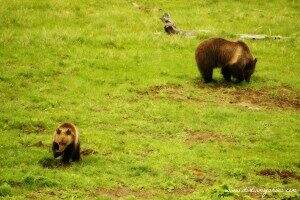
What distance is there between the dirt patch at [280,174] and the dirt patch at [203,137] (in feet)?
6.56

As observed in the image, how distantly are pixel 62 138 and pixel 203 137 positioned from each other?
165 inches

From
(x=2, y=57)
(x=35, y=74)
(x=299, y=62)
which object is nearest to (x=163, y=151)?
(x=35, y=74)

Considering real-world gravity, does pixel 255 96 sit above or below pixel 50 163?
below

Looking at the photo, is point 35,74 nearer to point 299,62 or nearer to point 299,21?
point 299,62

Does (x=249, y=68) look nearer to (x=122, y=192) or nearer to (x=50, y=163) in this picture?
(x=50, y=163)

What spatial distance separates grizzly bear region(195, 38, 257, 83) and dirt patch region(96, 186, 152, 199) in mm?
8272

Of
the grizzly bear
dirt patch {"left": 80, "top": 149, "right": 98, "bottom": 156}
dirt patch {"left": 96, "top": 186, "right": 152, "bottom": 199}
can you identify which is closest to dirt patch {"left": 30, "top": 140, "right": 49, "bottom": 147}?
dirt patch {"left": 80, "top": 149, "right": 98, "bottom": 156}

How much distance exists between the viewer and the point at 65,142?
1297 cm

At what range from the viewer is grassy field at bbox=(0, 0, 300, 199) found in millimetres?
12805

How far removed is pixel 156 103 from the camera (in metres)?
18.0

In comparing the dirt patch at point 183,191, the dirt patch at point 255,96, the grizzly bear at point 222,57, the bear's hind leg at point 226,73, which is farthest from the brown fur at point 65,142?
the bear's hind leg at point 226,73

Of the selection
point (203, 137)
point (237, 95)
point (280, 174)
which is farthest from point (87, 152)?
point (237, 95)

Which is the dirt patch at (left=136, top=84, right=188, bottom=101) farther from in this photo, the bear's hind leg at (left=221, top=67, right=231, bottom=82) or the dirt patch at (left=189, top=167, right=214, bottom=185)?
the dirt patch at (left=189, top=167, right=214, bottom=185)

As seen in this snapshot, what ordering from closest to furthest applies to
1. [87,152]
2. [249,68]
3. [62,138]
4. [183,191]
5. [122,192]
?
[122,192] → [183,191] → [62,138] → [87,152] → [249,68]
